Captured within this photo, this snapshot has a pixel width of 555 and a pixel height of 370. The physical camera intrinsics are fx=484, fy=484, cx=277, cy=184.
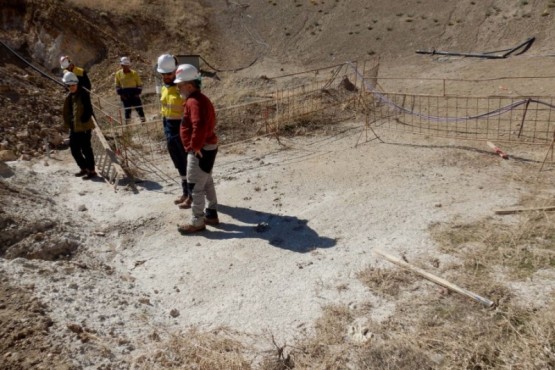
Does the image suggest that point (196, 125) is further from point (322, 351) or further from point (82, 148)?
point (82, 148)

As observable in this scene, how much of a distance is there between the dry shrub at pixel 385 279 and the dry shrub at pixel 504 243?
0.70 metres

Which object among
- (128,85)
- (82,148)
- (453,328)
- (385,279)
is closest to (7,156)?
(82,148)

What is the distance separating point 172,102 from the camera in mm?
6016

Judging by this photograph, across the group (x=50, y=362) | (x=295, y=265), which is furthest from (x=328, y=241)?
(x=50, y=362)

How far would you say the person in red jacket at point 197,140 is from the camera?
5.15m

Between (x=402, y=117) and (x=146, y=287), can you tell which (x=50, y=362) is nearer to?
(x=146, y=287)

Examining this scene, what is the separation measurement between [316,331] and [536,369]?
1.61m

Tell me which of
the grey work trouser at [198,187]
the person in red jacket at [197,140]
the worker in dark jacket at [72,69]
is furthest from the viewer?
the worker in dark jacket at [72,69]

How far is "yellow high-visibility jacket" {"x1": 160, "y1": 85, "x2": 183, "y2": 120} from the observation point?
600cm

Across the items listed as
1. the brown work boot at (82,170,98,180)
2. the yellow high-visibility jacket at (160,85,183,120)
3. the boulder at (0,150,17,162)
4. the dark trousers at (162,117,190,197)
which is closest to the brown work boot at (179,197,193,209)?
the dark trousers at (162,117,190,197)

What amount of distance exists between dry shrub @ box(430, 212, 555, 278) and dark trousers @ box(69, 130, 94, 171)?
17.3 feet

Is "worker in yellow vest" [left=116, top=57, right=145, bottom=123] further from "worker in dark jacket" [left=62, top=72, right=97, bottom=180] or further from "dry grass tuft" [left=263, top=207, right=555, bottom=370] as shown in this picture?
"dry grass tuft" [left=263, top=207, right=555, bottom=370]

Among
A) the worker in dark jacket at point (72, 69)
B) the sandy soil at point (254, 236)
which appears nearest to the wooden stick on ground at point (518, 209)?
the sandy soil at point (254, 236)

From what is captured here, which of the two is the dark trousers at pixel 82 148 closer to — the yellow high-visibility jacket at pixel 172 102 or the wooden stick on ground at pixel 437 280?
the yellow high-visibility jacket at pixel 172 102
